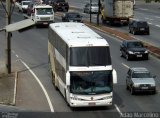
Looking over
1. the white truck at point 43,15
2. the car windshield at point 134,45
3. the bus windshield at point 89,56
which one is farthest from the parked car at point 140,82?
the white truck at point 43,15

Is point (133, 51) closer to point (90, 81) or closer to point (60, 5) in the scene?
point (90, 81)

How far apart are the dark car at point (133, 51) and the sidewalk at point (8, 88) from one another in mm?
11626

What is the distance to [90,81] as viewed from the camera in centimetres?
3011

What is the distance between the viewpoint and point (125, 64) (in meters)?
46.6

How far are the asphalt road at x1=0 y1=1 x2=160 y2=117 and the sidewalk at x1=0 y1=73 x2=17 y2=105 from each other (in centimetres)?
43

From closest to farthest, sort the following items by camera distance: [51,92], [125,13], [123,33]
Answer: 1. [51,92]
2. [123,33]
3. [125,13]

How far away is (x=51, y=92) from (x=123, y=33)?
1220 inches

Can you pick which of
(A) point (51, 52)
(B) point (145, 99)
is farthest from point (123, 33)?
(B) point (145, 99)

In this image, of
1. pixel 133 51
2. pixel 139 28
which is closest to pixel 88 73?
pixel 133 51

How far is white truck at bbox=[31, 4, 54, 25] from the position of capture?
235ft

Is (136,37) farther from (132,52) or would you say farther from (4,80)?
(4,80)

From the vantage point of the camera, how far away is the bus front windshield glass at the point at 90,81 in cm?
3005

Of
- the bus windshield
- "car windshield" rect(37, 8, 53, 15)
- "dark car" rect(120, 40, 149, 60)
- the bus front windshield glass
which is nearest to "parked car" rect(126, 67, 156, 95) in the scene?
the bus front windshield glass

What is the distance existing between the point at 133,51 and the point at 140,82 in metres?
14.3
